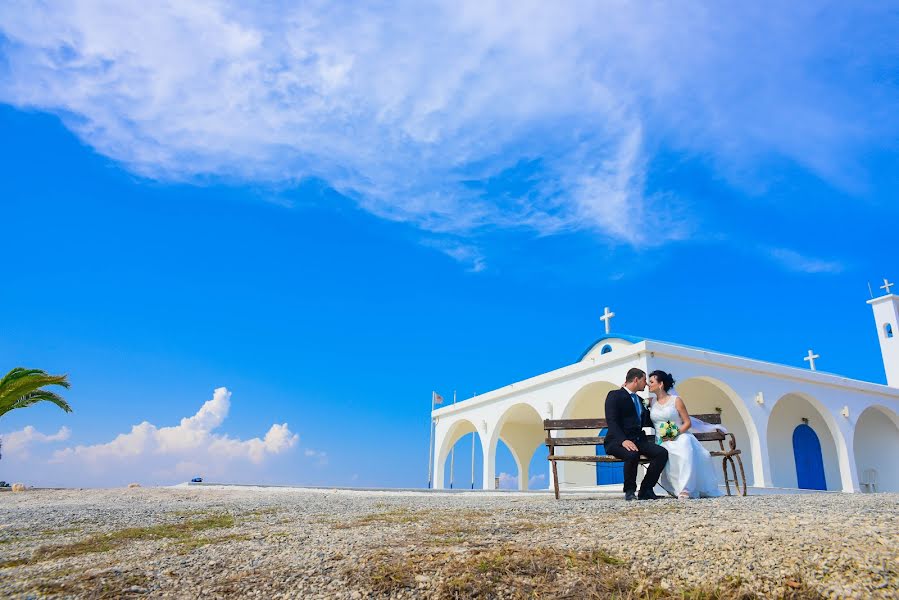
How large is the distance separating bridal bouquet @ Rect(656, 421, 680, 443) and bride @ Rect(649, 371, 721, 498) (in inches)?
1.2

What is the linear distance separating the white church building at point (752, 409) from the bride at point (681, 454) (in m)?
8.09

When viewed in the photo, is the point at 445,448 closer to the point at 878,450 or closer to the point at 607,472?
the point at 607,472

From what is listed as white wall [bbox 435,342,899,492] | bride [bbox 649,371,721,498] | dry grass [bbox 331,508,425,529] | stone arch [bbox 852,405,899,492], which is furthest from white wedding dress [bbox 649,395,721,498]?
stone arch [bbox 852,405,899,492]

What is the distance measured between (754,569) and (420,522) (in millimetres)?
2671

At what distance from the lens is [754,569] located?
3057mm

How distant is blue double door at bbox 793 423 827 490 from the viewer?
20.6 m

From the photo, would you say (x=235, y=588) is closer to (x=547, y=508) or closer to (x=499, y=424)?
(x=547, y=508)

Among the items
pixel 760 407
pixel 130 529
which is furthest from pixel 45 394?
pixel 760 407

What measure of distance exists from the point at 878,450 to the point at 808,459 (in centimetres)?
327

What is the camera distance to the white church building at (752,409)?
16516 millimetres

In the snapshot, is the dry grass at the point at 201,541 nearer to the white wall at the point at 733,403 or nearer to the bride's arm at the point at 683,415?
the bride's arm at the point at 683,415

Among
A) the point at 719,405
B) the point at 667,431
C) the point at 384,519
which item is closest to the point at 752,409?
the point at 719,405

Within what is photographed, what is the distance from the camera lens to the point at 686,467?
6.99 metres

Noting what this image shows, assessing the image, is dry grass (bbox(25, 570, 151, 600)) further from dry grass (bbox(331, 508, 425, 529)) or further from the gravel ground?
dry grass (bbox(331, 508, 425, 529))
